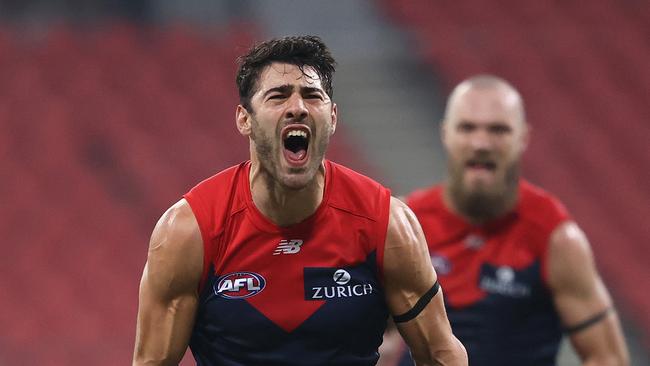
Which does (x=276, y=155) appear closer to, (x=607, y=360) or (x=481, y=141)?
(x=481, y=141)

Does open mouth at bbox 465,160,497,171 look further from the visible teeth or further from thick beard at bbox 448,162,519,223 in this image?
the visible teeth

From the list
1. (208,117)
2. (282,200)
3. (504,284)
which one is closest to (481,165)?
(504,284)

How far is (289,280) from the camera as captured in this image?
10.3 ft

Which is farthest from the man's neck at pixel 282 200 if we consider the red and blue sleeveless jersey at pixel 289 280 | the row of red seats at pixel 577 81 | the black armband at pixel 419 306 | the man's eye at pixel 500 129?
the row of red seats at pixel 577 81

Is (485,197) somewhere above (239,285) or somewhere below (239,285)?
below

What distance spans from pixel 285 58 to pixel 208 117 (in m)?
5.78

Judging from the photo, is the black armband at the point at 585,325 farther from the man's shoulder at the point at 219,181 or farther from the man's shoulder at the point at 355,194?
the man's shoulder at the point at 219,181

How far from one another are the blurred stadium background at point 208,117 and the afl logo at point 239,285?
420 cm

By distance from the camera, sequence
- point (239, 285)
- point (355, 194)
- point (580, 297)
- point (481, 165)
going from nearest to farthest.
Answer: point (239, 285), point (355, 194), point (580, 297), point (481, 165)

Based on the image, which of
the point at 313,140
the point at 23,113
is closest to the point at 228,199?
the point at 313,140

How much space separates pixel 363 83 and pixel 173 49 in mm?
1730

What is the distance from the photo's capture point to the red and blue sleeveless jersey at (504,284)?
4.43 m

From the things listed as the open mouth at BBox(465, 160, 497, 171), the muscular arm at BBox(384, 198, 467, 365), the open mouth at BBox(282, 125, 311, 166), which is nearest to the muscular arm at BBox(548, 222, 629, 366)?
the open mouth at BBox(465, 160, 497, 171)

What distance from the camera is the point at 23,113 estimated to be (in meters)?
8.34
